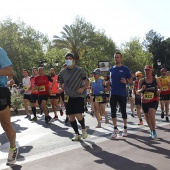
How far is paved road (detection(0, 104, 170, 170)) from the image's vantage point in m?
4.82

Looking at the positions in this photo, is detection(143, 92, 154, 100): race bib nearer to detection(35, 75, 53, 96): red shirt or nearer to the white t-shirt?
detection(35, 75, 53, 96): red shirt

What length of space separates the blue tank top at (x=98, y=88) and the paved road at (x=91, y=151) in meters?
1.44

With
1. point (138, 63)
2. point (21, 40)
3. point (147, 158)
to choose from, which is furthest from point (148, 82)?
point (138, 63)

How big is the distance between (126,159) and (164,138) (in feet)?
7.15

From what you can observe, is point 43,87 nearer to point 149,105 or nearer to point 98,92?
point 98,92

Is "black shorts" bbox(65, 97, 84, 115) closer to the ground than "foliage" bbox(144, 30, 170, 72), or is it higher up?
closer to the ground

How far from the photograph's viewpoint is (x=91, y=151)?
5750 millimetres

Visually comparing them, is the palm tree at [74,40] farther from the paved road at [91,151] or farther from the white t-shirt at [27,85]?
the paved road at [91,151]

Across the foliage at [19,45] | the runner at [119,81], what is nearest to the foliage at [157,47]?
the foliage at [19,45]

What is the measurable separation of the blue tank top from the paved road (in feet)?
4.72

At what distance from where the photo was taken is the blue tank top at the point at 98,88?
928 cm

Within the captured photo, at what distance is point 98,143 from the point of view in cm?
652

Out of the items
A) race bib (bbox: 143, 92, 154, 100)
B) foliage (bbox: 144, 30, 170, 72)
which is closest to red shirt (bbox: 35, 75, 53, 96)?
race bib (bbox: 143, 92, 154, 100)

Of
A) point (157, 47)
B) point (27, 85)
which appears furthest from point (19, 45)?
point (157, 47)
